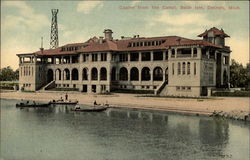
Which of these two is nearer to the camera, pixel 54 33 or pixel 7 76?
pixel 54 33

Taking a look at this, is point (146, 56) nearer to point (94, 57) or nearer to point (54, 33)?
point (94, 57)

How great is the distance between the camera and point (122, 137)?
38750 millimetres

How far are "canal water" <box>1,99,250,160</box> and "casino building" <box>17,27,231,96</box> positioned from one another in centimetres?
2243

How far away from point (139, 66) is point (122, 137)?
51570 mm

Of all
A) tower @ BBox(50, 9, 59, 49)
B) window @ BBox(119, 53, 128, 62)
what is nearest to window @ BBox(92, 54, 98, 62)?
window @ BBox(119, 53, 128, 62)

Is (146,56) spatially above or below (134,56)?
below

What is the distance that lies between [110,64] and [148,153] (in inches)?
2377

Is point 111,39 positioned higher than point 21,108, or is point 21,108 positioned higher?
point 111,39

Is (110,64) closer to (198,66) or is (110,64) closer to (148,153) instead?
(198,66)

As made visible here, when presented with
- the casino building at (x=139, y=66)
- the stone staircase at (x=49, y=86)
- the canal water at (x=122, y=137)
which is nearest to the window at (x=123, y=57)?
the casino building at (x=139, y=66)

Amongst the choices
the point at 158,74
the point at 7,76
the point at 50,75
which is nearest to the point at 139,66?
the point at 158,74

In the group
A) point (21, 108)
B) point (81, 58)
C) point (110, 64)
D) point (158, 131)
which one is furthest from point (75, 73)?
point (158, 131)

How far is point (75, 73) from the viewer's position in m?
109

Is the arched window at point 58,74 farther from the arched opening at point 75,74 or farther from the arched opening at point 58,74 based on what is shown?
the arched opening at point 75,74
